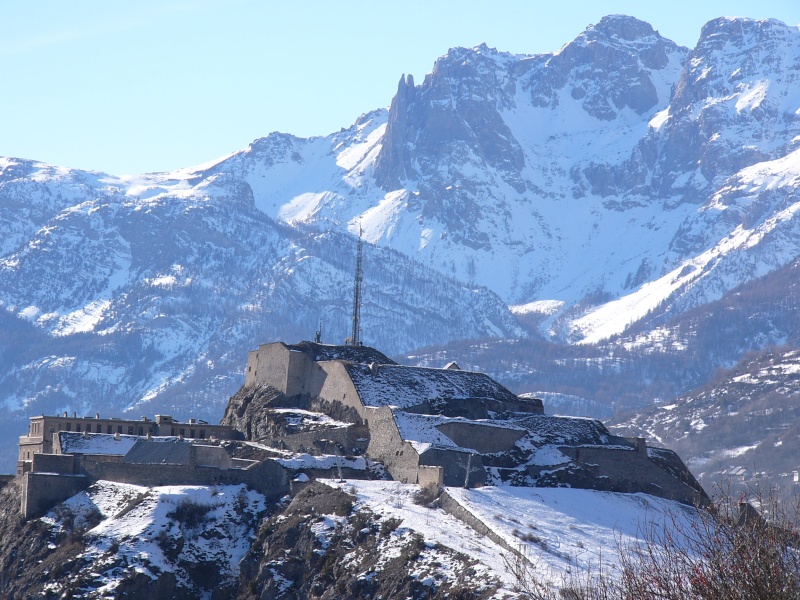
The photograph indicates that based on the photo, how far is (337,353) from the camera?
155 m

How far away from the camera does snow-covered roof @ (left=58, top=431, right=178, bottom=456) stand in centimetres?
13600

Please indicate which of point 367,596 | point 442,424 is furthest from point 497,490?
point 367,596

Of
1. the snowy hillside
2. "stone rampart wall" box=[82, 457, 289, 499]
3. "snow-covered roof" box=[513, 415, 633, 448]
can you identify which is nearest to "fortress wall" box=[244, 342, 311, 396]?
"snow-covered roof" box=[513, 415, 633, 448]

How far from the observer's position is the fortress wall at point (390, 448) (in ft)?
422

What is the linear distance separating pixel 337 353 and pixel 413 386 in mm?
10774

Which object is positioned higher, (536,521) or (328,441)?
(328,441)

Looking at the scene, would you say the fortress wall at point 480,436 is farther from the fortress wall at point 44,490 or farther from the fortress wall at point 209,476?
the fortress wall at point 44,490

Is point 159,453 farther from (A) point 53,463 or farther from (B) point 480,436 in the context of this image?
(B) point 480,436

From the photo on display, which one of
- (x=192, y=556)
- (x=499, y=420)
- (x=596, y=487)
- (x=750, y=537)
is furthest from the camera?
(x=499, y=420)

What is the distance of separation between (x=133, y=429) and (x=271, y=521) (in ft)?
99.9

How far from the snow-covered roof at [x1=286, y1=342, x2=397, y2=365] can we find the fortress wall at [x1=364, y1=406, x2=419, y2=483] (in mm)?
14672

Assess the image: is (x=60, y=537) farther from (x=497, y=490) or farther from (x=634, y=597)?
(x=634, y=597)

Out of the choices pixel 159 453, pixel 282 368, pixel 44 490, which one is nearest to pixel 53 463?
pixel 44 490

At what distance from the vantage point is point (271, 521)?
122 meters
